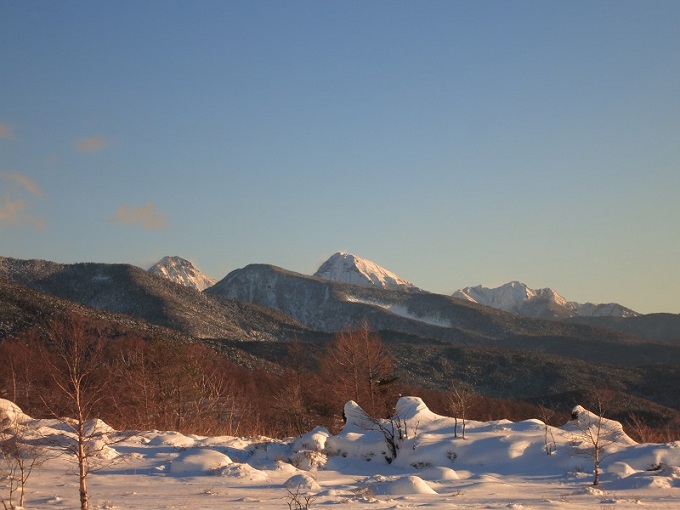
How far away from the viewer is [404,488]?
14.2m

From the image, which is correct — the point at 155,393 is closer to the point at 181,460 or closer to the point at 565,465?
the point at 181,460

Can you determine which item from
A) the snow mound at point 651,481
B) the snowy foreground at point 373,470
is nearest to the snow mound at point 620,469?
the snowy foreground at point 373,470

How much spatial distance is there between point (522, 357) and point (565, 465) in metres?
130

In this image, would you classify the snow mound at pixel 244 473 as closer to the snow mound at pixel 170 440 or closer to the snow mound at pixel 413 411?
the snow mound at pixel 170 440

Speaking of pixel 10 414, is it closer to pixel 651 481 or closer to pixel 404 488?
pixel 404 488

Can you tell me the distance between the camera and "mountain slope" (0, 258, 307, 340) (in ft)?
488

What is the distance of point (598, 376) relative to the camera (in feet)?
428

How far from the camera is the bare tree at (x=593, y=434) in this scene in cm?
1838

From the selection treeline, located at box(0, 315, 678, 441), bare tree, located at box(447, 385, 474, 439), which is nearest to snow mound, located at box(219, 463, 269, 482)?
bare tree, located at box(447, 385, 474, 439)

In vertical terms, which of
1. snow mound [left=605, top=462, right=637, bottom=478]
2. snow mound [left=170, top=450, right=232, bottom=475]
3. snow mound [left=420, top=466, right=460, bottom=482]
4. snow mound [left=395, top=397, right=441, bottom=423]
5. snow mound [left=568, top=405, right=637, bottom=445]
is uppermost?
snow mound [left=395, top=397, right=441, bottom=423]

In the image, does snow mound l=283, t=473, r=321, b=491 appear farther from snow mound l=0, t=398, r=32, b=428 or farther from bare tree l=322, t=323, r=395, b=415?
bare tree l=322, t=323, r=395, b=415

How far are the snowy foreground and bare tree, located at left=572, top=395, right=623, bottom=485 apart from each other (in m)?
0.11

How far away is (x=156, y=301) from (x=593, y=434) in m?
144

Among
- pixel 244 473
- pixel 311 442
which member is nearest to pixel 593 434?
pixel 311 442
